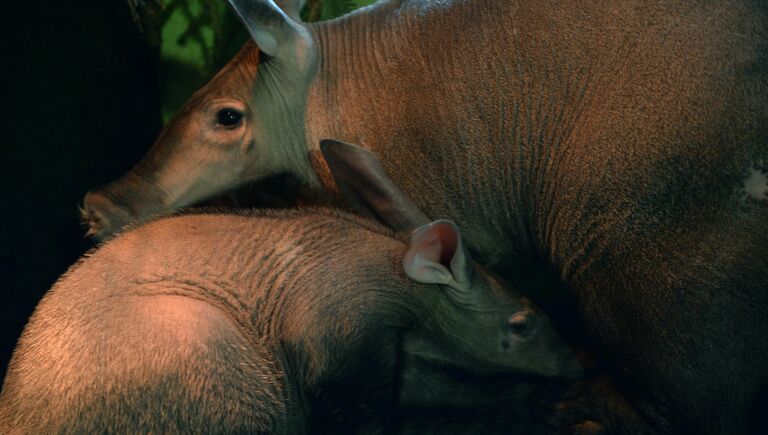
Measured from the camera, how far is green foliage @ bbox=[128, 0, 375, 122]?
12.4ft

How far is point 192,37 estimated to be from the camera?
3906 mm

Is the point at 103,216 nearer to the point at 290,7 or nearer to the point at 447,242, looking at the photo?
the point at 290,7

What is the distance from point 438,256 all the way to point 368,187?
371 millimetres

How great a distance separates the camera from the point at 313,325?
2623 millimetres

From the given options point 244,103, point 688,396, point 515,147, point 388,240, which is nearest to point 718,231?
point 688,396

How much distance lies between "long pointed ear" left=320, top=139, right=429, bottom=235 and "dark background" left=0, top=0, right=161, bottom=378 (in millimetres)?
1062

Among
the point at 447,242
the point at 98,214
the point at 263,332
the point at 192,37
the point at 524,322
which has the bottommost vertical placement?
A: the point at 524,322

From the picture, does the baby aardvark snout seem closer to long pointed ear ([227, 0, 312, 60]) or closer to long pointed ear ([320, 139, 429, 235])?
long pointed ear ([320, 139, 429, 235])

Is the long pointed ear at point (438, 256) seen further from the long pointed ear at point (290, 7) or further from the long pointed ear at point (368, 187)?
the long pointed ear at point (290, 7)

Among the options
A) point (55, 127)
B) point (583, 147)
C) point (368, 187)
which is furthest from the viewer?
point (55, 127)

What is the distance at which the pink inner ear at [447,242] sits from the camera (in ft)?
8.39

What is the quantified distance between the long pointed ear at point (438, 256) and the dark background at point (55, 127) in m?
1.37

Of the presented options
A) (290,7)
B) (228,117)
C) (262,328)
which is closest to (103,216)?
(228,117)

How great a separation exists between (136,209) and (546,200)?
1.49 meters
